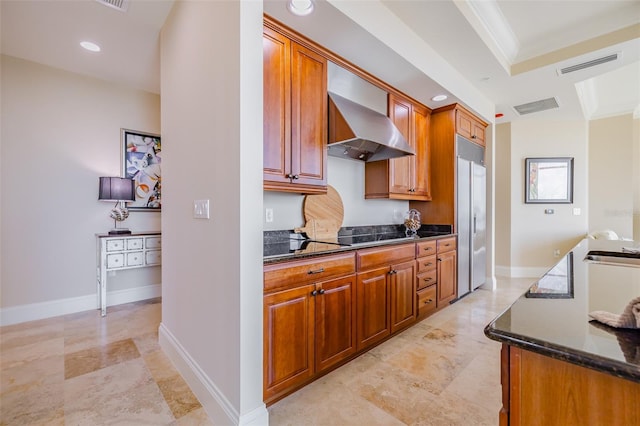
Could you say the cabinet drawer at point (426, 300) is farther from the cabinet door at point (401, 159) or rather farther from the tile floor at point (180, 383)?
the cabinet door at point (401, 159)

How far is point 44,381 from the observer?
1.89 m

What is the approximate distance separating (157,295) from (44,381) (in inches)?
73.8

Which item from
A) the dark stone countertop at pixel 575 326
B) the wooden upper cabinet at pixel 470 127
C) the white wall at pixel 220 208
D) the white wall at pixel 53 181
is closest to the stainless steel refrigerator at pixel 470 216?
the wooden upper cabinet at pixel 470 127

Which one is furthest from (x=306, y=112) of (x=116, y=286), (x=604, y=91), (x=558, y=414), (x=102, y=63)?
(x=604, y=91)

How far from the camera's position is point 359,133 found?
2236 mm

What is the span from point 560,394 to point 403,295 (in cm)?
204

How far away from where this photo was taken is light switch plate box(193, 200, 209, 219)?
167 centimetres

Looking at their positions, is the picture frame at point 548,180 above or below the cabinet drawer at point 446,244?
above

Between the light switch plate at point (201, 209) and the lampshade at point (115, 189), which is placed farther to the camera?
the lampshade at point (115, 189)

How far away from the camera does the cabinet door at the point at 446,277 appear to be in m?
3.15

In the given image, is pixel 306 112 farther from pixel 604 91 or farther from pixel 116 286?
pixel 604 91

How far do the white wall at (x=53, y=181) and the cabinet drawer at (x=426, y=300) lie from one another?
11.1ft

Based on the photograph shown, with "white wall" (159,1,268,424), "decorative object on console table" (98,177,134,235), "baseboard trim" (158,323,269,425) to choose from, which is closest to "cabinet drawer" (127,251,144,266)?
"decorative object on console table" (98,177,134,235)

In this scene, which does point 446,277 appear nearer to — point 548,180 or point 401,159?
point 401,159
